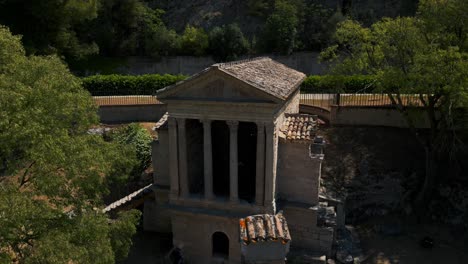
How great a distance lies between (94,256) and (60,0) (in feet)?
99.0

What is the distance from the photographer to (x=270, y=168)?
15.1m

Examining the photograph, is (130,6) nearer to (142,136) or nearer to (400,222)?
(142,136)

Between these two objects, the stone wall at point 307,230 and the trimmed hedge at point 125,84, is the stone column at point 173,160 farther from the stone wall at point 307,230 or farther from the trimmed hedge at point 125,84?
A: the trimmed hedge at point 125,84

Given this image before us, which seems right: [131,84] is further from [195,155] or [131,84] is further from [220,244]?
[220,244]

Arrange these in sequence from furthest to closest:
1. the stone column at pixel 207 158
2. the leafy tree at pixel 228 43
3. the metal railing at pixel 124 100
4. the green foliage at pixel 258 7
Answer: the green foliage at pixel 258 7 < the leafy tree at pixel 228 43 < the metal railing at pixel 124 100 < the stone column at pixel 207 158

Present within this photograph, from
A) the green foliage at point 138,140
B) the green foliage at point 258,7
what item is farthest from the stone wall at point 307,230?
the green foliage at point 258,7

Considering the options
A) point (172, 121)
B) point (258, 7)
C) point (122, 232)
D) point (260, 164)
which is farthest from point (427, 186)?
point (258, 7)

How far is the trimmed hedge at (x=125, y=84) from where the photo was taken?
31.8 meters

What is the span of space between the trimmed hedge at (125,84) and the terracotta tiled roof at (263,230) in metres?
25.1

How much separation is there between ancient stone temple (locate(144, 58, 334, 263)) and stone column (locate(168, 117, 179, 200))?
4 cm

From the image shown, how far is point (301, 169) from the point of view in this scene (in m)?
16.2

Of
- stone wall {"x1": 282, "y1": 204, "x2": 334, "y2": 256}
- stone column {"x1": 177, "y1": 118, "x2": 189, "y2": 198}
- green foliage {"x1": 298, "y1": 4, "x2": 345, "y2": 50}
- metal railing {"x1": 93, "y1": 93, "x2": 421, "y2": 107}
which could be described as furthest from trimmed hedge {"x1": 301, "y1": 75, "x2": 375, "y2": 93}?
stone column {"x1": 177, "y1": 118, "x2": 189, "y2": 198}

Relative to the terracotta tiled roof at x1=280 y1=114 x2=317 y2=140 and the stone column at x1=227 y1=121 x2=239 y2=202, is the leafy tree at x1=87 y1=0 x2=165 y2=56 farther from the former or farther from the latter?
the stone column at x1=227 y1=121 x2=239 y2=202

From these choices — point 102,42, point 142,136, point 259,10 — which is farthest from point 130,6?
point 142,136
